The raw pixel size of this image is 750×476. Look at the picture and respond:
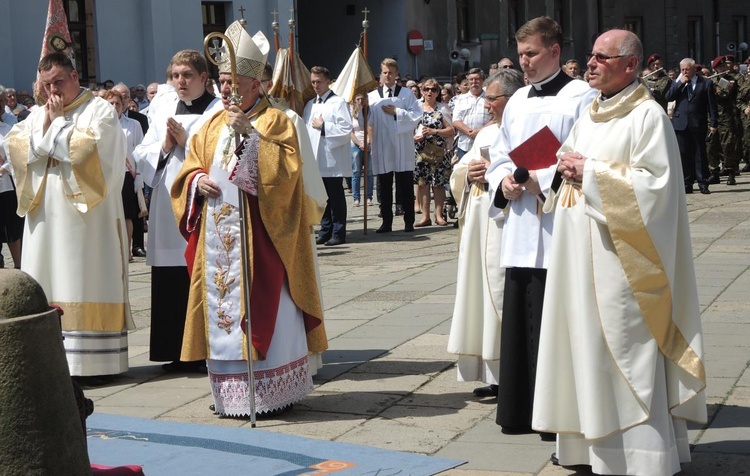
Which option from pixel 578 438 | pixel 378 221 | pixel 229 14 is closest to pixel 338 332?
pixel 578 438

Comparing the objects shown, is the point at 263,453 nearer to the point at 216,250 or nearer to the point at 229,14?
the point at 216,250

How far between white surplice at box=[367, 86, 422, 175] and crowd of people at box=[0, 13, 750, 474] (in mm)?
5946

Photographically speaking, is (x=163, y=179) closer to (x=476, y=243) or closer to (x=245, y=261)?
(x=245, y=261)

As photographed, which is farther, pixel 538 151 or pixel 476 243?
pixel 476 243

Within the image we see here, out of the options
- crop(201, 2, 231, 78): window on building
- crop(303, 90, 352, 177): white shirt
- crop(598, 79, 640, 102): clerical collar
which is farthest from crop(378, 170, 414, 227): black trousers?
crop(201, 2, 231, 78): window on building

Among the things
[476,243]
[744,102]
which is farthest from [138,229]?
[744,102]

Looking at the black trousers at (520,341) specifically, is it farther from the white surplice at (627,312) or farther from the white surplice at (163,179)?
the white surplice at (163,179)

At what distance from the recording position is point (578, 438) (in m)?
5.27

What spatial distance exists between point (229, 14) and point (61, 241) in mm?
21454

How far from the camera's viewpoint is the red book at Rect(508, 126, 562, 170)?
5758 millimetres

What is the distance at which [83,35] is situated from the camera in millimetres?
25844

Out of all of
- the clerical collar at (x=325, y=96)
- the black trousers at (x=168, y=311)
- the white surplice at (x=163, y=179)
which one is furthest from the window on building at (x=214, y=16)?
the black trousers at (x=168, y=311)

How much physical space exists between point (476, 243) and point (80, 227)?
8.18 ft

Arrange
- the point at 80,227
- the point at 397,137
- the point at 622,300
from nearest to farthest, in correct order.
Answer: the point at 622,300 < the point at 80,227 < the point at 397,137
